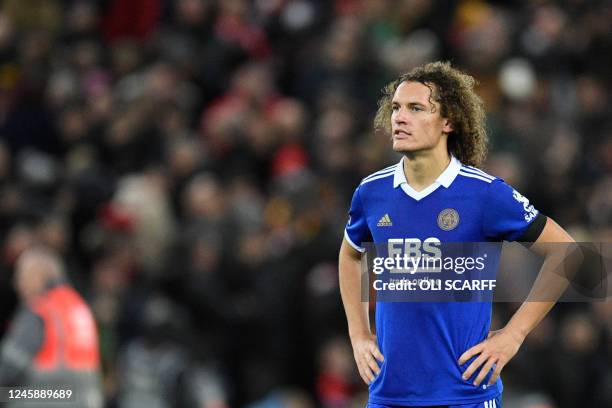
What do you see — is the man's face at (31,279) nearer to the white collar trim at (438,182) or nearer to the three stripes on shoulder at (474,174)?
the white collar trim at (438,182)

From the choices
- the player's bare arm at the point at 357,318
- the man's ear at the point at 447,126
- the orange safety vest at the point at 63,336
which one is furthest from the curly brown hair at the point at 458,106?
the orange safety vest at the point at 63,336

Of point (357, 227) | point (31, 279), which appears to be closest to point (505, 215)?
point (357, 227)

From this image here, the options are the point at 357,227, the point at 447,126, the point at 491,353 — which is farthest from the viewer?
the point at 357,227

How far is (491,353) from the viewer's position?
5.14 metres

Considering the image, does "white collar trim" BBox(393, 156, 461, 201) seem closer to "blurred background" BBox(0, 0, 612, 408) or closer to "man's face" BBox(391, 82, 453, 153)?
"man's face" BBox(391, 82, 453, 153)

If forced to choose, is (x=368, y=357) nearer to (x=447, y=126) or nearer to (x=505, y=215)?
(x=505, y=215)

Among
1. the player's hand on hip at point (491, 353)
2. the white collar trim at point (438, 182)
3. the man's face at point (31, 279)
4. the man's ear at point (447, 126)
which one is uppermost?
the man's ear at point (447, 126)

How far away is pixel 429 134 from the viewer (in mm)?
5301

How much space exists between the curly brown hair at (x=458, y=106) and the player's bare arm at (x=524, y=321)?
51 centimetres

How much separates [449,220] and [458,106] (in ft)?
1.72

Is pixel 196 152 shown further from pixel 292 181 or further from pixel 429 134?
pixel 429 134

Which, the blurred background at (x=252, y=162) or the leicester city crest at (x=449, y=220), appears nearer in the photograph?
the leicester city crest at (x=449, y=220)

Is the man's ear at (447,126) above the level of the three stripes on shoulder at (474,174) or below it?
above

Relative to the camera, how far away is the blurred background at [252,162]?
10.5 meters
